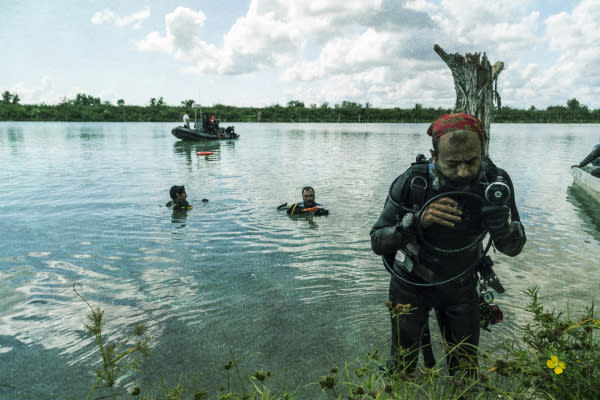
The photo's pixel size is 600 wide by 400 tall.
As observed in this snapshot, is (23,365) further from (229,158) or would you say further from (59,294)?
(229,158)

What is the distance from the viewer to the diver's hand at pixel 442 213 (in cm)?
Answer: 202

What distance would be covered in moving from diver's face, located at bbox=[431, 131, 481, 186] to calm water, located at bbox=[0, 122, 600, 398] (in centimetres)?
101

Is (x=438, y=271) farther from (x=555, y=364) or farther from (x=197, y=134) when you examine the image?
(x=197, y=134)

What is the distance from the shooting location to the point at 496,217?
6.61 ft

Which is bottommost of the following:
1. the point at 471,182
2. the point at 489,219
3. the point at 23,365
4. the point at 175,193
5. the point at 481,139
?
the point at 23,365

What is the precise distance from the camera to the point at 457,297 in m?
2.38

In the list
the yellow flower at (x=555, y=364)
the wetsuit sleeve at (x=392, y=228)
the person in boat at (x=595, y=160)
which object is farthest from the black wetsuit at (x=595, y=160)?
the yellow flower at (x=555, y=364)

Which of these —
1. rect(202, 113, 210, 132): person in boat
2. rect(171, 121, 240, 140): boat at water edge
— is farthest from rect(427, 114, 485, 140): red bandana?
rect(202, 113, 210, 132): person in boat

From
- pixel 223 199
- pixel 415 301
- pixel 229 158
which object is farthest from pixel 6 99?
pixel 415 301

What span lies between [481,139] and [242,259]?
15.1 ft

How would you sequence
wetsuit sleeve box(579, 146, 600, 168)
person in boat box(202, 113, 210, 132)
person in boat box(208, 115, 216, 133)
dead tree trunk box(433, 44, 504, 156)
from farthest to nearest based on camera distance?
1. person in boat box(208, 115, 216, 133)
2. person in boat box(202, 113, 210, 132)
3. wetsuit sleeve box(579, 146, 600, 168)
4. dead tree trunk box(433, 44, 504, 156)

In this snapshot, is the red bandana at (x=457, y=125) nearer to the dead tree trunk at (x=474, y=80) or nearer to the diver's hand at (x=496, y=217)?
the diver's hand at (x=496, y=217)

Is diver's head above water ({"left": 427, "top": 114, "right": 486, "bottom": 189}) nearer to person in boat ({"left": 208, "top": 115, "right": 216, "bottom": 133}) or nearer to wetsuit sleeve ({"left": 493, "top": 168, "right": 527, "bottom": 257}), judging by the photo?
wetsuit sleeve ({"left": 493, "top": 168, "right": 527, "bottom": 257})

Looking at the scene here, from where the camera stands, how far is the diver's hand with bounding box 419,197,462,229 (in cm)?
202
